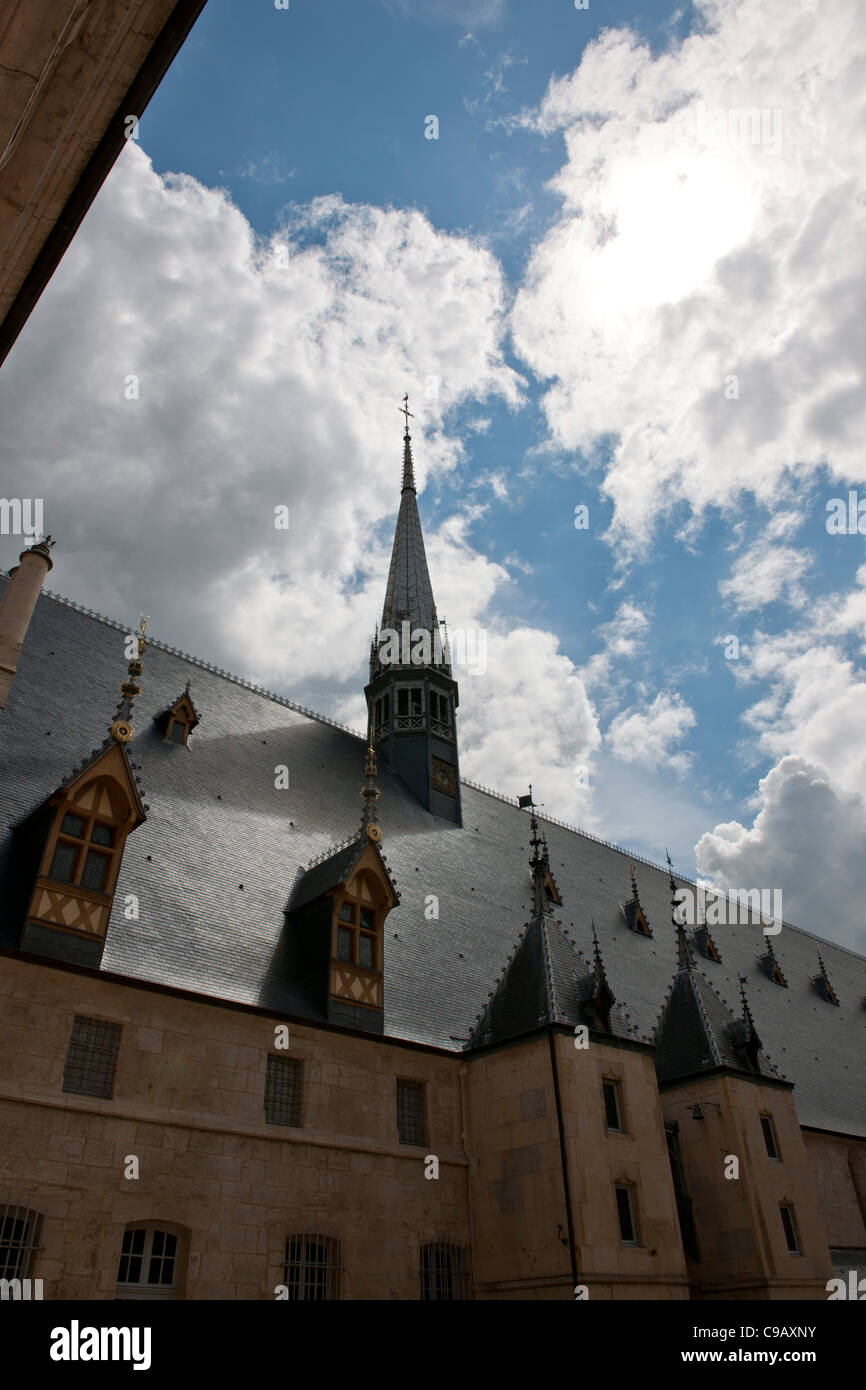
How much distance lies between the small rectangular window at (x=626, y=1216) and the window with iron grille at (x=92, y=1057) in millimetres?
10713

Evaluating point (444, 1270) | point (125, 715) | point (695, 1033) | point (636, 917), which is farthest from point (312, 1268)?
point (636, 917)

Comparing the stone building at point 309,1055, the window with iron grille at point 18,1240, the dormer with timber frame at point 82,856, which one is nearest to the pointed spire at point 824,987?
the stone building at point 309,1055

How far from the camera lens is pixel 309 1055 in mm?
18078

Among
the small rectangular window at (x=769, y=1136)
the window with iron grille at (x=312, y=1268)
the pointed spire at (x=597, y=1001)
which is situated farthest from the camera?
the small rectangular window at (x=769, y=1136)

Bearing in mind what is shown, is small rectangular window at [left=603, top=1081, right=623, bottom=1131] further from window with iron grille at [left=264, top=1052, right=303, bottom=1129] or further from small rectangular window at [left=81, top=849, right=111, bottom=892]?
small rectangular window at [left=81, top=849, right=111, bottom=892]

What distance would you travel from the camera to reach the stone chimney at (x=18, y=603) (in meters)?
13.9

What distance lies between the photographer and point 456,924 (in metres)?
25.3

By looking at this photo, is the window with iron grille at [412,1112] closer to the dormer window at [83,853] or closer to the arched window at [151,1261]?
the arched window at [151,1261]

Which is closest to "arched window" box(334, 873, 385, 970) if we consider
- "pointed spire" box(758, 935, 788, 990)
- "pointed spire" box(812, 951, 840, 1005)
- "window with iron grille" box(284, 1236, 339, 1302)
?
"window with iron grille" box(284, 1236, 339, 1302)

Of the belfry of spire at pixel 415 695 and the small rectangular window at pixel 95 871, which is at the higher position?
the belfry of spire at pixel 415 695

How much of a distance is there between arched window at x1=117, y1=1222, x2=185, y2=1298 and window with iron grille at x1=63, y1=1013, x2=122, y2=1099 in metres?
2.18

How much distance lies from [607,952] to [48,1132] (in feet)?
63.5

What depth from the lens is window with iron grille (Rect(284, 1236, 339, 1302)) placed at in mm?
15773
